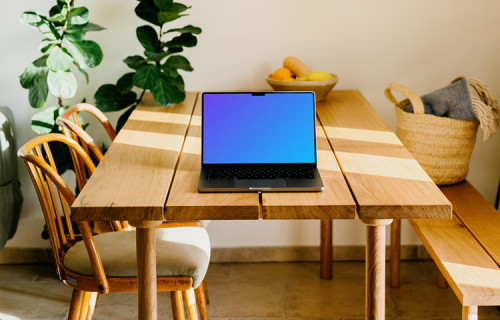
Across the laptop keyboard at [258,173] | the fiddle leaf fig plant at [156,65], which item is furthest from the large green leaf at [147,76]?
the laptop keyboard at [258,173]

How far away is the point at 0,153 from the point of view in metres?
2.72

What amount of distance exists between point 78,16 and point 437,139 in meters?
1.51

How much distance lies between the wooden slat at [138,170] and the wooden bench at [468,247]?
91cm

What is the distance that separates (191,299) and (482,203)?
1.19m

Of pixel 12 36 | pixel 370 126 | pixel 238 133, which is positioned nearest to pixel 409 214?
pixel 238 133

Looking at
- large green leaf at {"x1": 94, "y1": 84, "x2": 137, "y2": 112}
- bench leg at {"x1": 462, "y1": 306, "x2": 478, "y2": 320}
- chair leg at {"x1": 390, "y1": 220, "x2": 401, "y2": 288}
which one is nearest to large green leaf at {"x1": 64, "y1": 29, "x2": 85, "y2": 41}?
large green leaf at {"x1": 94, "y1": 84, "x2": 137, "y2": 112}

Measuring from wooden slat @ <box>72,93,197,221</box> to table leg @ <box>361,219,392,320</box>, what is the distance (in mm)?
560

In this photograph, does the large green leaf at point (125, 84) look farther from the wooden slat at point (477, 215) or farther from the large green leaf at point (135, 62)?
the wooden slat at point (477, 215)

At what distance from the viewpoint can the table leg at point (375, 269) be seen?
1678mm

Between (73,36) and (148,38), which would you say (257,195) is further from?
(73,36)

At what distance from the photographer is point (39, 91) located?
256 centimetres

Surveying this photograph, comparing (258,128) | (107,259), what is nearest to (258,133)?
(258,128)

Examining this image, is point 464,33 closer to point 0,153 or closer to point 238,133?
point 238,133

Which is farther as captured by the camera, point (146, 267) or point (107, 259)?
→ point (107, 259)
